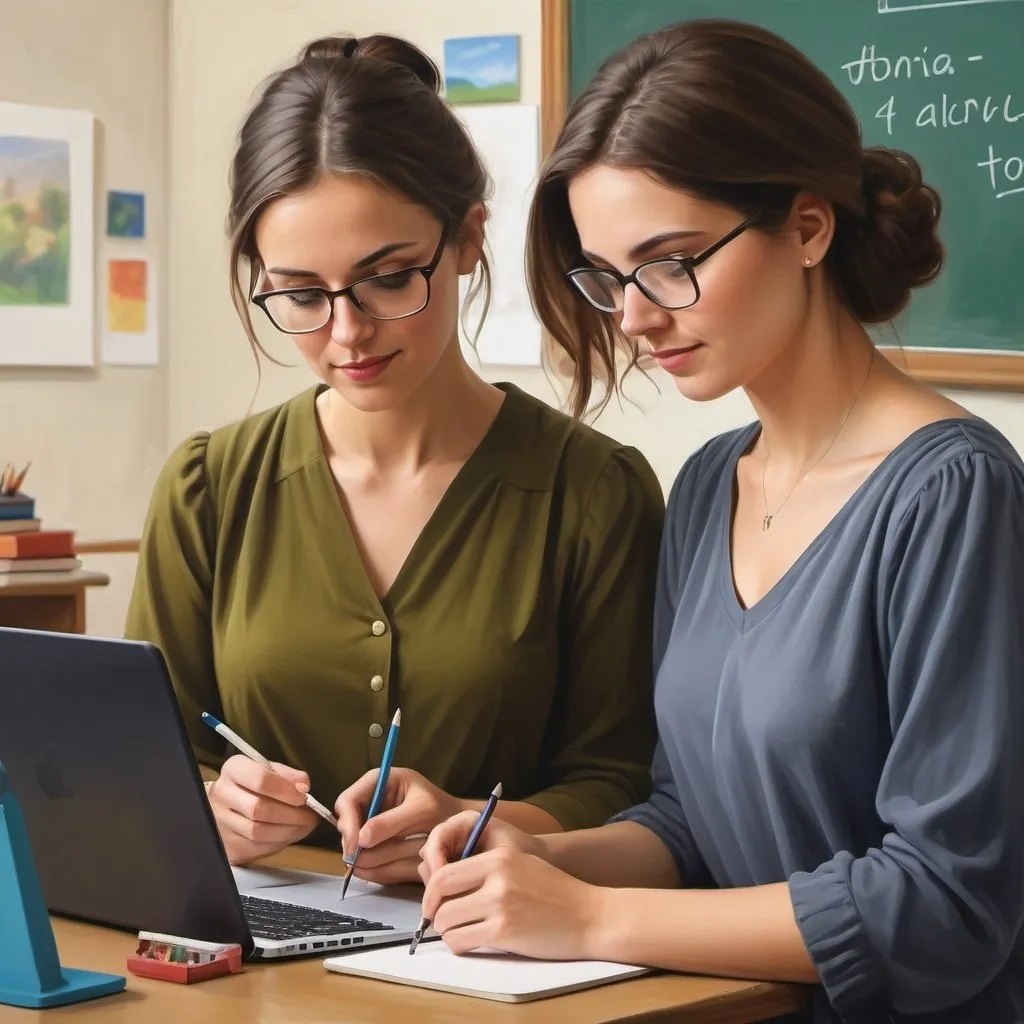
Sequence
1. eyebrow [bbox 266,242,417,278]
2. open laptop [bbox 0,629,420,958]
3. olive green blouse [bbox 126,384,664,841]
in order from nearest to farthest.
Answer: open laptop [bbox 0,629,420,958] → eyebrow [bbox 266,242,417,278] → olive green blouse [bbox 126,384,664,841]

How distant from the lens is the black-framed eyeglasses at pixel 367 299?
172 centimetres

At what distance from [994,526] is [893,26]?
5.22 ft

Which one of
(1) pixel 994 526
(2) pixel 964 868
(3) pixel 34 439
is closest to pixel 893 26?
(1) pixel 994 526

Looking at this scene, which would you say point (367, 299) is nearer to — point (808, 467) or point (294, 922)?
point (808, 467)

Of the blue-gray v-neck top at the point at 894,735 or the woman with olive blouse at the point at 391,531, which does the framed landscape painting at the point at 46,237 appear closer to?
the woman with olive blouse at the point at 391,531

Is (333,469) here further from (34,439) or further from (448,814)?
(34,439)

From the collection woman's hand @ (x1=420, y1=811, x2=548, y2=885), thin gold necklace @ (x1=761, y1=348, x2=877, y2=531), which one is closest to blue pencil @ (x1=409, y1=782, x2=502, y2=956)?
woman's hand @ (x1=420, y1=811, x2=548, y2=885)

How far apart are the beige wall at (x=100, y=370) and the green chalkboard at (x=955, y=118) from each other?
172 centimetres

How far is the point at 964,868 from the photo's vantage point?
52.4 inches

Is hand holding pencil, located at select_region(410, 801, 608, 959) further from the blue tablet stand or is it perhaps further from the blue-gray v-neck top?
the blue tablet stand

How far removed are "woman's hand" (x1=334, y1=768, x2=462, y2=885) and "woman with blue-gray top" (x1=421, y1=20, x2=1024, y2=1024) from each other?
0.08 meters

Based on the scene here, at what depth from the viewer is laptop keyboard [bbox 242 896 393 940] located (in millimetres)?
1448

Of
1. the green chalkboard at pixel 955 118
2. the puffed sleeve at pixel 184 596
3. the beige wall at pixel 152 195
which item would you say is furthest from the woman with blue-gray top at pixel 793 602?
the beige wall at pixel 152 195

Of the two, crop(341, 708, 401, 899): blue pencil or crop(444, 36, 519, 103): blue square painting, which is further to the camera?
crop(444, 36, 519, 103): blue square painting
